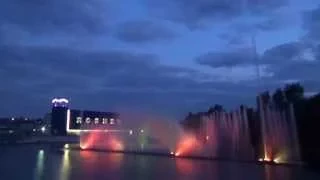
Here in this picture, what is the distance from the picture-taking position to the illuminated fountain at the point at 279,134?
39156 millimetres

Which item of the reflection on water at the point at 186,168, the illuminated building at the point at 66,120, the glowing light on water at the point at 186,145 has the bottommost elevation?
the reflection on water at the point at 186,168

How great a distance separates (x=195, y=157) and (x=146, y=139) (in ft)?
81.4

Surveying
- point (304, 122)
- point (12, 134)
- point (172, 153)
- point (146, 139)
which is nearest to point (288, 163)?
point (304, 122)

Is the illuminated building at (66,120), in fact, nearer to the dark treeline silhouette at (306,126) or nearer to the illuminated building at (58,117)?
the illuminated building at (58,117)

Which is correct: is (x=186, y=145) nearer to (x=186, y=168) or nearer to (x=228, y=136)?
(x=228, y=136)

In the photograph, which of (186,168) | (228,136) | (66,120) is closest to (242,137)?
(228,136)

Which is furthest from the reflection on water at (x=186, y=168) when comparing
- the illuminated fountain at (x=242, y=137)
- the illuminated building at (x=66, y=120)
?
the illuminated building at (x=66, y=120)

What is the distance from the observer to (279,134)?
135ft

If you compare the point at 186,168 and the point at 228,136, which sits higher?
A: the point at 228,136

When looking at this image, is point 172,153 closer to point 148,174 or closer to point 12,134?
point 148,174

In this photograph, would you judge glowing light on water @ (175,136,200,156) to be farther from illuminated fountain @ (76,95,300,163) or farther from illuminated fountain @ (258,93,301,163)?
illuminated fountain @ (258,93,301,163)

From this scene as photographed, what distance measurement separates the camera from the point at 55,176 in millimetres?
26438

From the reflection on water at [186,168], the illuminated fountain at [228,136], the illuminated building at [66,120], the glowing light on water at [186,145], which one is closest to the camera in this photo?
the reflection on water at [186,168]

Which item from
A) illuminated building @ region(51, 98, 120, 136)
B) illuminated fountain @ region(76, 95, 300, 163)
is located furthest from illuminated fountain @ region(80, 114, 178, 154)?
illuminated building @ region(51, 98, 120, 136)
